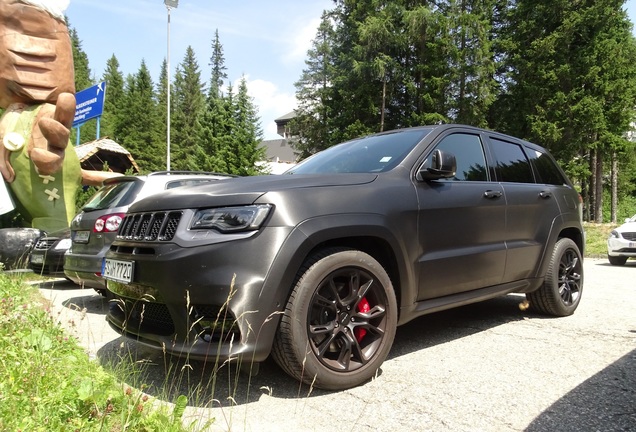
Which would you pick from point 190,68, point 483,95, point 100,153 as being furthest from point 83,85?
point 483,95

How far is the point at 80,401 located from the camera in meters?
2.00

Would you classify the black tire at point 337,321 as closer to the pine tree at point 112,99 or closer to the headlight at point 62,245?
the headlight at point 62,245

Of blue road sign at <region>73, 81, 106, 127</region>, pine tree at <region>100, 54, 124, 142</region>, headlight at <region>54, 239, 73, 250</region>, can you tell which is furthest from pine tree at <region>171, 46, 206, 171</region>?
headlight at <region>54, 239, 73, 250</region>

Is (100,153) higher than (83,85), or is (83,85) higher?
(83,85)

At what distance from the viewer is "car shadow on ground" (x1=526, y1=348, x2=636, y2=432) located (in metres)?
2.25

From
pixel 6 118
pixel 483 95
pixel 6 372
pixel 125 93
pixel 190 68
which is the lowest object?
pixel 6 372

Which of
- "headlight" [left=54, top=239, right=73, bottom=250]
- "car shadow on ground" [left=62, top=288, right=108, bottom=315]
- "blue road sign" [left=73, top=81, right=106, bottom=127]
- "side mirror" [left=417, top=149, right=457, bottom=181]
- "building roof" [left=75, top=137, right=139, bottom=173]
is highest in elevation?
"blue road sign" [left=73, top=81, right=106, bottom=127]

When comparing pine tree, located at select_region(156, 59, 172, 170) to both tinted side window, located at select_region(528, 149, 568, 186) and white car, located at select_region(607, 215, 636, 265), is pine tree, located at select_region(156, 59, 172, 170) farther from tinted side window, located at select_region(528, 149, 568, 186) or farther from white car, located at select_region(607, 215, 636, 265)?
tinted side window, located at select_region(528, 149, 568, 186)

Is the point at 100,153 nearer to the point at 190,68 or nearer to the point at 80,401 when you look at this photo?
the point at 80,401

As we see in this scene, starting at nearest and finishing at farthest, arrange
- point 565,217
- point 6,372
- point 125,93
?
1. point 6,372
2. point 565,217
3. point 125,93

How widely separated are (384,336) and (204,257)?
1242 millimetres

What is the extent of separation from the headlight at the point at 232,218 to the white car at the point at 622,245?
36.7ft

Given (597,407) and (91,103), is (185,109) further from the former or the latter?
(597,407)

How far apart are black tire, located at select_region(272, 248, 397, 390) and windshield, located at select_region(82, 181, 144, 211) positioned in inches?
127
